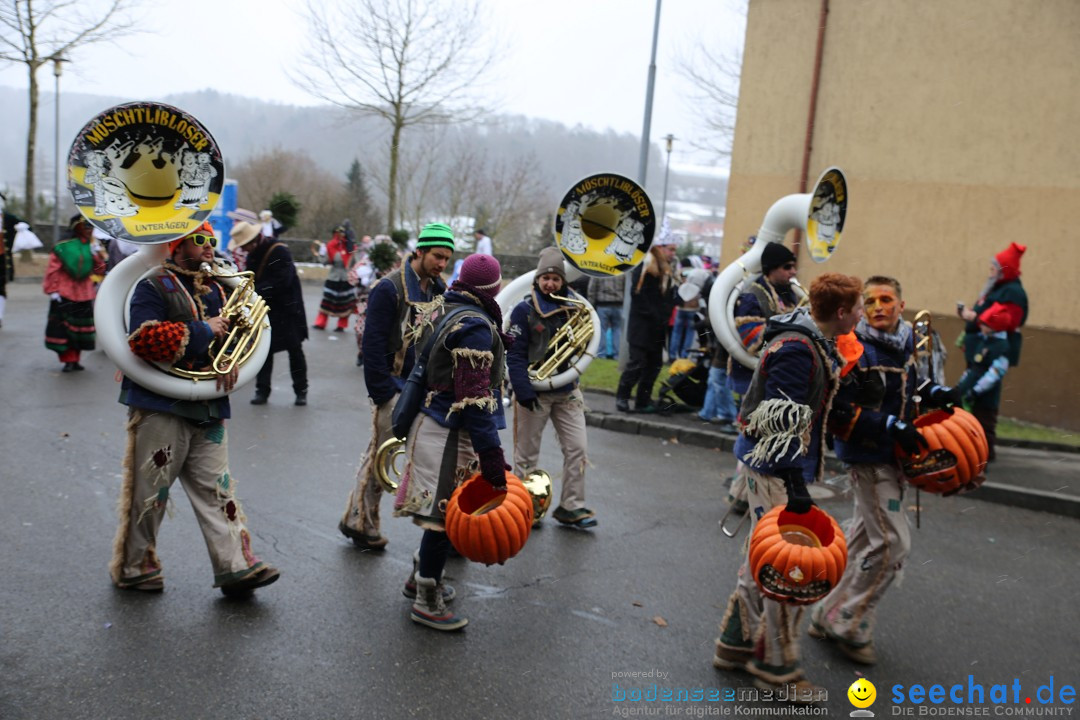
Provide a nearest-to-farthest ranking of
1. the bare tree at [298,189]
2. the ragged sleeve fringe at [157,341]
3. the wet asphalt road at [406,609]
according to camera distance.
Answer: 1. the wet asphalt road at [406,609]
2. the ragged sleeve fringe at [157,341]
3. the bare tree at [298,189]

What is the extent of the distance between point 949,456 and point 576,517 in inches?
101

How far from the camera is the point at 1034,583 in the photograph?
5.77m

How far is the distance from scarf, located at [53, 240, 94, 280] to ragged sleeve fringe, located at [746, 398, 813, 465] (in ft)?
30.5

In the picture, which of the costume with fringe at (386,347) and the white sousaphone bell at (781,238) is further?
the white sousaphone bell at (781,238)

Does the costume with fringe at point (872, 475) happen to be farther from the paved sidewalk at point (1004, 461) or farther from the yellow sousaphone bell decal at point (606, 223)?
the paved sidewalk at point (1004, 461)

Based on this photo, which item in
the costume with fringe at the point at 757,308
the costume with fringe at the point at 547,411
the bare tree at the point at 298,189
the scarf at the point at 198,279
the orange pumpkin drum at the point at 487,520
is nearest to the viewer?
the orange pumpkin drum at the point at 487,520

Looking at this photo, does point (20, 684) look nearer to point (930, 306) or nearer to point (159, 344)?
point (159, 344)

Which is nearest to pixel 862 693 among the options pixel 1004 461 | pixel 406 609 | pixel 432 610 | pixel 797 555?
pixel 797 555

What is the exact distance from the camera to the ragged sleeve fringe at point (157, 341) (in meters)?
4.26

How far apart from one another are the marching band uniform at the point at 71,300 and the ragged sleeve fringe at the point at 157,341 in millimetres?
7022

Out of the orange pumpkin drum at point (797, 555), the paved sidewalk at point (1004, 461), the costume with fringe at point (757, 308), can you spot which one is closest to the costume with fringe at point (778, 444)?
the orange pumpkin drum at point (797, 555)

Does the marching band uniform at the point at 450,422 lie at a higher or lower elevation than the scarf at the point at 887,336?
lower

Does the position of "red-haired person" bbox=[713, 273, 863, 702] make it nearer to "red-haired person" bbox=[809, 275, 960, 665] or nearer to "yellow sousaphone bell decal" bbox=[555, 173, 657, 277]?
"red-haired person" bbox=[809, 275, 960, 665]

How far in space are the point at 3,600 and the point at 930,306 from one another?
431 inches
